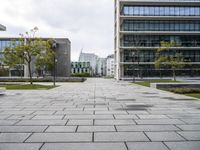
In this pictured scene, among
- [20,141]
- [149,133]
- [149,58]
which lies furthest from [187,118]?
[149,58]

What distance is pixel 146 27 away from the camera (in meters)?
57.4

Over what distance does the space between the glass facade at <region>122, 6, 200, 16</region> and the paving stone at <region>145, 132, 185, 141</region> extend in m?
53.1

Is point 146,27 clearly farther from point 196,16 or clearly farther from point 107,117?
point 107,117

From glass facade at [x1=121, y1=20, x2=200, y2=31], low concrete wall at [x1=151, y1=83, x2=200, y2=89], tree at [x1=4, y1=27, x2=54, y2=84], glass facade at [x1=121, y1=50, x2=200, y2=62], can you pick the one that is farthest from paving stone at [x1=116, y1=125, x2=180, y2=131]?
glass facade at [x1=121, y1=20, x2=200, y2=31]

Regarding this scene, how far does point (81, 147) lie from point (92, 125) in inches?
84.4

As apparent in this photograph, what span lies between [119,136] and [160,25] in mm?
55359

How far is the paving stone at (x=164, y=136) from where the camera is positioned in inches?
228

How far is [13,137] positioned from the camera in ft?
19.5

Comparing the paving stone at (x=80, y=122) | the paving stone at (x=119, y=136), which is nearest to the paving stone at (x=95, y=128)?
the paving stone at (x=119, y=136)

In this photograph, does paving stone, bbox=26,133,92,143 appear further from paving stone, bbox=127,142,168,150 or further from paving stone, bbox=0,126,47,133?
paving stone, bbox=127,142,168,150

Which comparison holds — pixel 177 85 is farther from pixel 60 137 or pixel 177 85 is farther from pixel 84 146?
pixel 84 146

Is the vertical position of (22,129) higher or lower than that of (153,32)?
lower

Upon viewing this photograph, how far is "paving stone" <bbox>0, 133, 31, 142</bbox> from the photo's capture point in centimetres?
568

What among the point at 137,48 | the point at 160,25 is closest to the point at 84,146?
the point at 137,48
